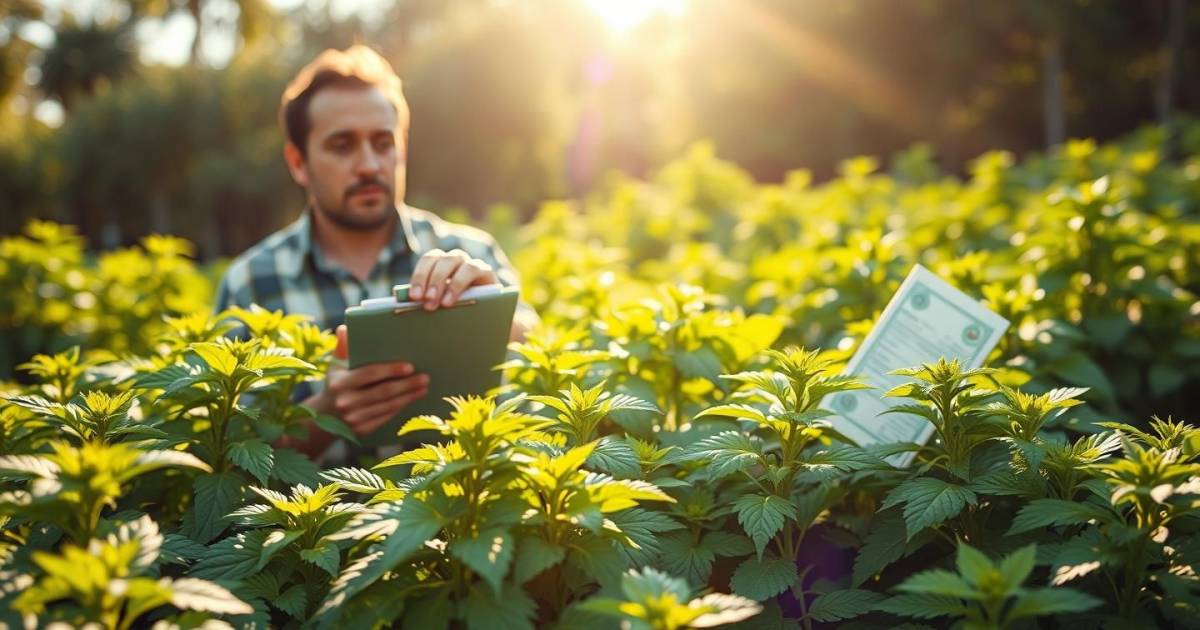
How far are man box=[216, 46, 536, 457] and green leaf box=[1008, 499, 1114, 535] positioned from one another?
2302 mm

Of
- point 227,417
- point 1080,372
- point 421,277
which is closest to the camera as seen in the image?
point 227,417

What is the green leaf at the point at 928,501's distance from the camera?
5.89 feet

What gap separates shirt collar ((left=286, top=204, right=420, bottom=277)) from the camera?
431 centimetres

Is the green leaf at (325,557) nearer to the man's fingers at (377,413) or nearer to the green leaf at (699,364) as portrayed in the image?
the man's fingers at (377,413)

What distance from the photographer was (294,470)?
2178 millimetres

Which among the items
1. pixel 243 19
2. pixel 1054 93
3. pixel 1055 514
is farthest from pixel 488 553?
pixel 243 19

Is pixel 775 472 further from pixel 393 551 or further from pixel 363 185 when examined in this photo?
pixel 363 185

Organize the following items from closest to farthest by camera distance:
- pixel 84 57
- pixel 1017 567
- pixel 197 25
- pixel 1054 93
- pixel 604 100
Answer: pixel 1017 567
pixel 1054 93
pixel 604 100
pixel 197 25
pixel 84 57

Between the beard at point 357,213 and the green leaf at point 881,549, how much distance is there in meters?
2.91

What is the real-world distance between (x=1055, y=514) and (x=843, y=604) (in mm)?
487

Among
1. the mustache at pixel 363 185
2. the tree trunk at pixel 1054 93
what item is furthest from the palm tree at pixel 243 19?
the mustache at pixel 363 185

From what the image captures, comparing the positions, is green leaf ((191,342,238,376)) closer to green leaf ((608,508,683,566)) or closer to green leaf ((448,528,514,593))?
green leaf ((448,528,514,593))

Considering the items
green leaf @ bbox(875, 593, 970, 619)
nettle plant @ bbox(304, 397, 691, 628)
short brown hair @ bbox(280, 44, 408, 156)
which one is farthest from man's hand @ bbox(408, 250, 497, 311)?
short brown hair @ bbox(280, 44, 408, 156)

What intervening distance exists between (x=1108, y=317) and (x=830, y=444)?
6.80ft
